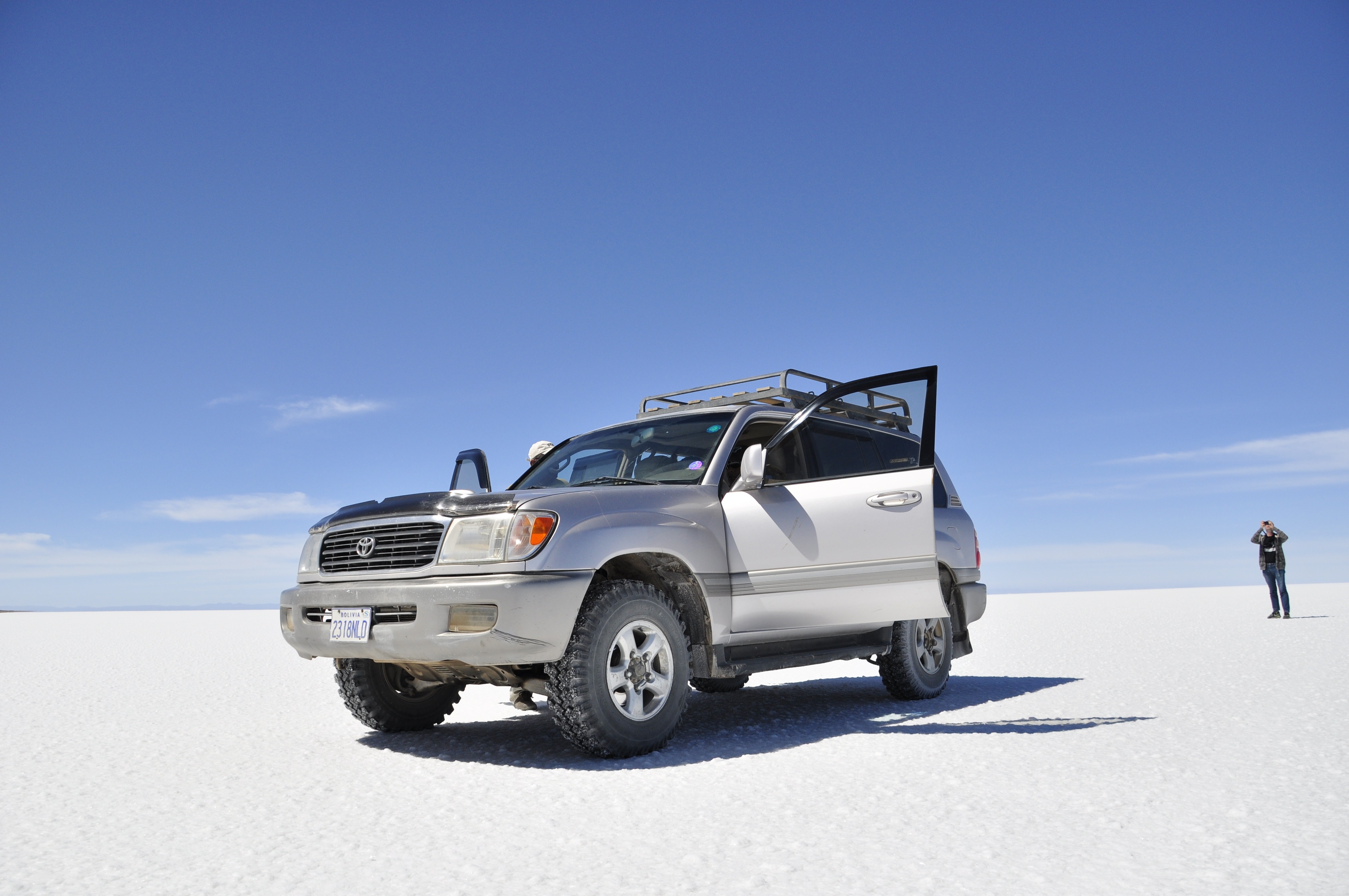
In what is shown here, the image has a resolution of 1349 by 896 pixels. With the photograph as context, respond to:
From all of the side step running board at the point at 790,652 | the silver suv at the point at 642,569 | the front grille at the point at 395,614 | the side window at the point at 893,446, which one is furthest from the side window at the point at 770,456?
the front grille at the point at 395,614

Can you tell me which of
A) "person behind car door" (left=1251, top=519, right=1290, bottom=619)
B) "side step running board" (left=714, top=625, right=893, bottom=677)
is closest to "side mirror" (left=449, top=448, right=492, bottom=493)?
"side step running board" (left=714, top=625, right=893, bottom=677)

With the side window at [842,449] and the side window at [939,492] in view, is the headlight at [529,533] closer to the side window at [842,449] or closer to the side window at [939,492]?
the side window at [842,449]

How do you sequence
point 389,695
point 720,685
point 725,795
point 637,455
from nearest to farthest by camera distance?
point 725,795
point 389,695
point 637,455
point 720,685

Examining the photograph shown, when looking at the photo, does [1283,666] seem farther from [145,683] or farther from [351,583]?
[145,683]

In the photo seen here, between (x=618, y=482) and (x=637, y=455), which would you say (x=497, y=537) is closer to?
(x=618, y=482)

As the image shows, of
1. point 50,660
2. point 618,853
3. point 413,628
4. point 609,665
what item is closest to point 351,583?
point 413,628

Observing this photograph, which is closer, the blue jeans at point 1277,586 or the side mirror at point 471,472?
the side mirror at point 471,472

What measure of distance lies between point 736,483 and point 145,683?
6720 mm

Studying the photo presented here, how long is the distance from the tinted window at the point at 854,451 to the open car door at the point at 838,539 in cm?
14

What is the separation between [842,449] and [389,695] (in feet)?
10.9

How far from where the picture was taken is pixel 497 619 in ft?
15.2

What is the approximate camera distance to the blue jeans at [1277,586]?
16.6m

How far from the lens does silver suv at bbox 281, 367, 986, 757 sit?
477 centimetres

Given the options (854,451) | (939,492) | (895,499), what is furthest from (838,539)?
(939,492)
